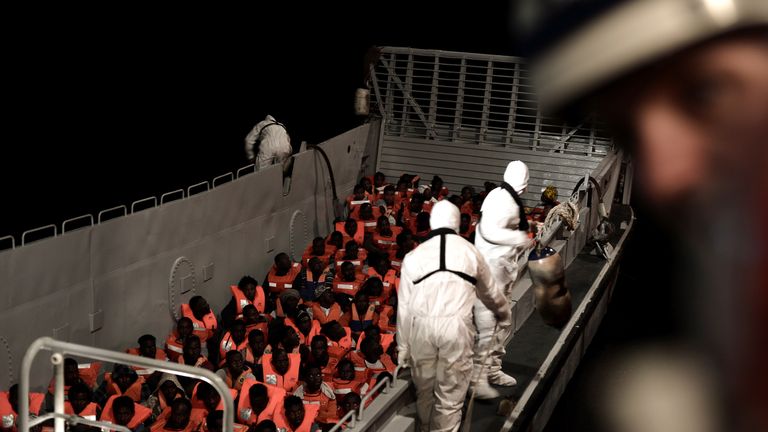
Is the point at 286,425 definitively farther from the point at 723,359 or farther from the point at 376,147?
the point at 376,147

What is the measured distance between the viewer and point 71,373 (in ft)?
23.3

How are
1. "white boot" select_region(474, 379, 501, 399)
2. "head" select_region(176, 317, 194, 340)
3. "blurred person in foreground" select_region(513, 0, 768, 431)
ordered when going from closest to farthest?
"blurred person in foreground" select_region(513, 0, 768, 431), "white boot" select_region(474, 379, 501, 399), "head" select_region(176, 317, 194, 340)

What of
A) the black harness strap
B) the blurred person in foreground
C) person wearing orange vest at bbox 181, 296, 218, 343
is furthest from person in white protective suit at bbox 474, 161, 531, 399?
the blurred person in foreground

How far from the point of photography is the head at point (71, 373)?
7.08 m

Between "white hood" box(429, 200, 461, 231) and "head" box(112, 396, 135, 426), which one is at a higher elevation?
"white hood" box(429, 200, 461, 231)

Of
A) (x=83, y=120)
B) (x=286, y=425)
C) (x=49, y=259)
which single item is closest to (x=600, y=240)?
(x=286, y=425)

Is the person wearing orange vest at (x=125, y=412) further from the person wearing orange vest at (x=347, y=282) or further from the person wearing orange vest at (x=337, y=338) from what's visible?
the person wearing orange vest at (x=347, y=282)

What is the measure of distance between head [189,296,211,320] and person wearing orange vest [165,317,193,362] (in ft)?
0.57

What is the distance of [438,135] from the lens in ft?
46.3

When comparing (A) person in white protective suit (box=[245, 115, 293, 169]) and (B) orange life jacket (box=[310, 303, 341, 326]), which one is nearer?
(B) orange life jacket (box=[310, 303, 341, 326])

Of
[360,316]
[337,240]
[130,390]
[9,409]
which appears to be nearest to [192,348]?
[130,390]

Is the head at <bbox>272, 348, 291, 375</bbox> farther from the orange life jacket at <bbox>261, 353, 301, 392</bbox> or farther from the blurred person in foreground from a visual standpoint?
the blurred person in foreground

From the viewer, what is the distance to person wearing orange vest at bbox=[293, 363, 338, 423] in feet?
23.9

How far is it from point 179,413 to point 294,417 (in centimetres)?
85
